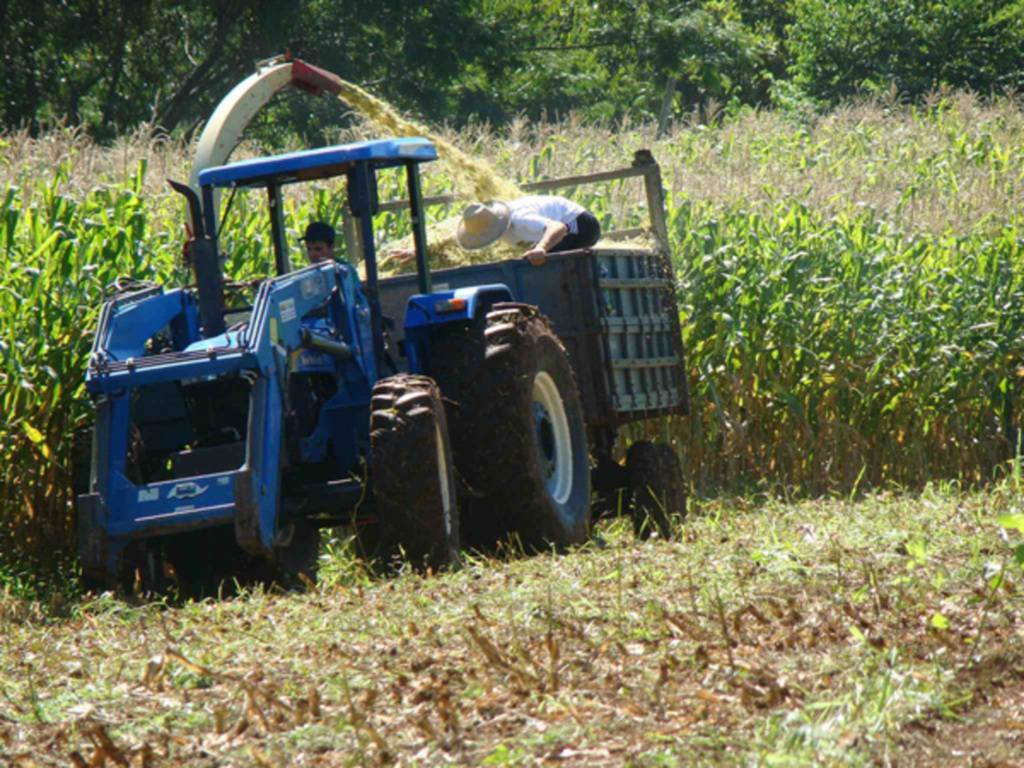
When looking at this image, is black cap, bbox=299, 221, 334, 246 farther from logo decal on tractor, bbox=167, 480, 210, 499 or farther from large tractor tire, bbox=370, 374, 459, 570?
logo decal on tractor, bbox=167, 480, 210, 499

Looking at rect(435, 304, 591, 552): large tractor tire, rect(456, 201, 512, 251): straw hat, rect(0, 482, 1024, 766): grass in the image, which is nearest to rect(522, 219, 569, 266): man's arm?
rect(456, 201, 512, 251): straw hat

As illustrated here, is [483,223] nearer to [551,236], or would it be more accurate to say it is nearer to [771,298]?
[551,236]

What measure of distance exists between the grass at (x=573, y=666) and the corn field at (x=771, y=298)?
120 inches

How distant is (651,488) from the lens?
934 centimetres

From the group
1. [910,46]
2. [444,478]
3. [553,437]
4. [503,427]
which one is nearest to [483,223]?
[553,437]

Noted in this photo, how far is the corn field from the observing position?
897 cm

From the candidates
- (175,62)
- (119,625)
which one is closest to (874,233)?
(119,625)

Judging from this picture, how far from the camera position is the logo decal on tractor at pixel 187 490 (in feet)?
21.8

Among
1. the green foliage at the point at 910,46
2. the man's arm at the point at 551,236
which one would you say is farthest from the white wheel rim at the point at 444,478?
the green foliage at the point at 910,46

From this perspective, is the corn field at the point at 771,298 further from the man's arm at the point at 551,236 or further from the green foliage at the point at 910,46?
the green foliage at the point at 910,46

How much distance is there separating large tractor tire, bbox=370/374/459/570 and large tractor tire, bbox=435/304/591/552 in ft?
1.80

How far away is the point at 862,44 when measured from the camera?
30797 millimetres

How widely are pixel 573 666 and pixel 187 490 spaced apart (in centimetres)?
262

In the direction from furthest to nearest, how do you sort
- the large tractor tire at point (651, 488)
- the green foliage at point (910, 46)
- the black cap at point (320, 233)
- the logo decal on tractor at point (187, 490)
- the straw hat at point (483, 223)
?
the green foliage at point (910, 46)
the large tractor tire at point (651, 488)
the straw hat at point (483, 223)
the black cap at point (320, 233)
the logo decal on tractor at point (187, 490)
